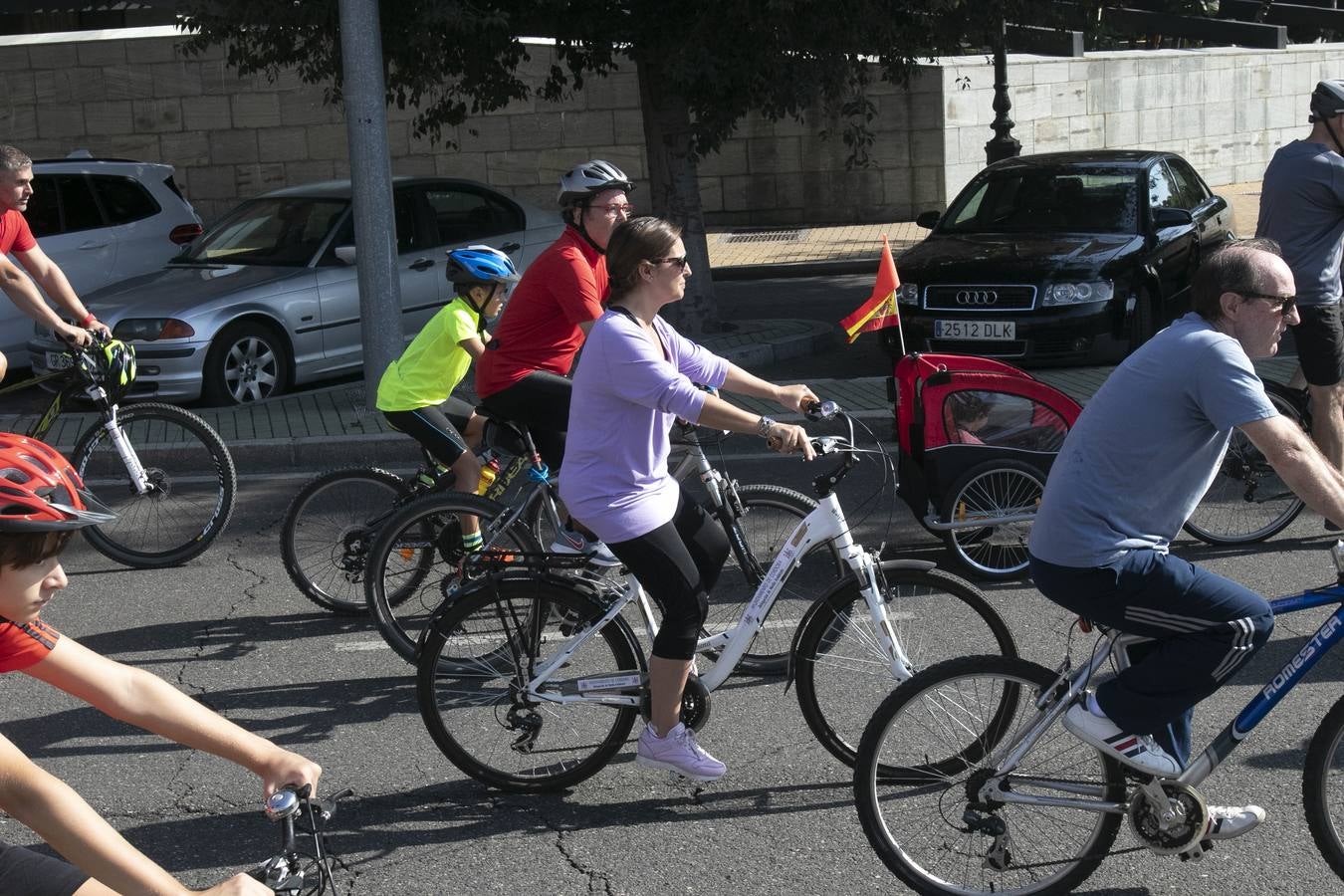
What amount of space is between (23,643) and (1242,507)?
5941 mm

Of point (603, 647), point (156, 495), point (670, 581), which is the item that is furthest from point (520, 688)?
point (156, 495)

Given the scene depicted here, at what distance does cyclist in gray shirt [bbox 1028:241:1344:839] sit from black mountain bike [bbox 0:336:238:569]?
4828mm

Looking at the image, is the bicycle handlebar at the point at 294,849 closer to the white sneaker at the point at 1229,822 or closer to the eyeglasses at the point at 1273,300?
the white sneaker at the point at 1229,822

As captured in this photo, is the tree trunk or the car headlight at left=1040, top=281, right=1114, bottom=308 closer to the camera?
the car headlight at left=1040, top=281, right=1114, bottom=308

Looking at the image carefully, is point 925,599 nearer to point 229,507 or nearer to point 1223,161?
point 229,507

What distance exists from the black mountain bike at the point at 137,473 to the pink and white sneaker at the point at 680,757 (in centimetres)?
359

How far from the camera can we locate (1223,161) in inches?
1021

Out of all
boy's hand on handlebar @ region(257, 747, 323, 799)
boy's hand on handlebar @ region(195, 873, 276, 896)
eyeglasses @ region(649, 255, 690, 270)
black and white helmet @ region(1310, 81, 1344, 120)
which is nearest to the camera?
boy's hand on handlebar @ region(195, 873, 276, 896)

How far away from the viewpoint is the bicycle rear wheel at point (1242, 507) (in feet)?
23.5

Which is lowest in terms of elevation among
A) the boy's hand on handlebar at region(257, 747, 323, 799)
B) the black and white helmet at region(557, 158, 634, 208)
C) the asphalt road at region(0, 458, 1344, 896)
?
the asphalt road at region(0, 458, 1344, 896)

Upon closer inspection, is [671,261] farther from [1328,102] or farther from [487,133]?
[487,133]

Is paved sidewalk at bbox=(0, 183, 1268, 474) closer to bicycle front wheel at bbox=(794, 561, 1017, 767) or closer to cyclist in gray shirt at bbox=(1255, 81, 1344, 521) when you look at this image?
cyclist in gray shirt at bbox=(1255, 81, 1344, 521)

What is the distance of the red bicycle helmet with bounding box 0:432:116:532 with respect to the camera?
2.26 metres

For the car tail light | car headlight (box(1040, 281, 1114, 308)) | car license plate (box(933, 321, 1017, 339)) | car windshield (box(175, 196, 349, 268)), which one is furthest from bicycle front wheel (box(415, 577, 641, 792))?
the car tail light
